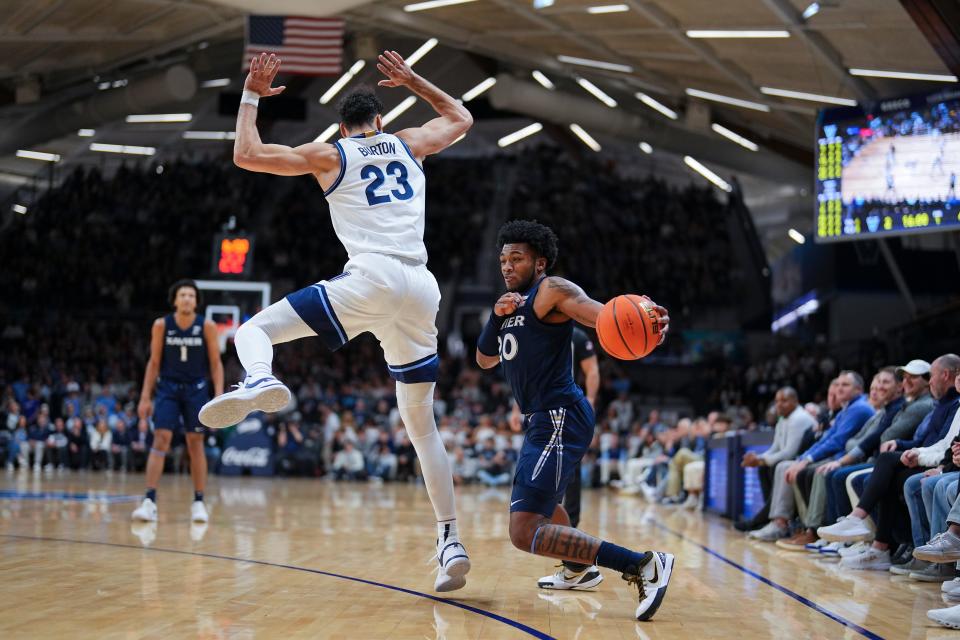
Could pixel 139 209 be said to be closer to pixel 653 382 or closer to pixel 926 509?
pixel 653 382

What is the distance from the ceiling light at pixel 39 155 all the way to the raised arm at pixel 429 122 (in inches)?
996

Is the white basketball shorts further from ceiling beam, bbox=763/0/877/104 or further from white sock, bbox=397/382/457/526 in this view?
ceiling beam, bbox=763/0/877/104

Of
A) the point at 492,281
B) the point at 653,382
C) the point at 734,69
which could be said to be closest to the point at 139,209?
the point at 492,281

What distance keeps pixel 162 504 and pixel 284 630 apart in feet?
24.5

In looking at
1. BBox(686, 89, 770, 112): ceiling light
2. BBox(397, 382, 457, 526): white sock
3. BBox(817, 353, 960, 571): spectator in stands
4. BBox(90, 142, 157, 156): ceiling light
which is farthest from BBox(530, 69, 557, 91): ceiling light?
BBox(397, 382, 457, 526): white sock

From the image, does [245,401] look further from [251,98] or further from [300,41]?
[300,41]

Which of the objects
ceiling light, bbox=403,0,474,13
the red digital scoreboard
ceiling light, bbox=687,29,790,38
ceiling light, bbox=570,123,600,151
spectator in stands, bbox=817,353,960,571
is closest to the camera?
spectator in stands, bbox=817,353,960,571

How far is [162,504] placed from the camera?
10.9 meters

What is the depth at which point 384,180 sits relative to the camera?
4883mm

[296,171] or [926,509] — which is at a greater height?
[296,171]

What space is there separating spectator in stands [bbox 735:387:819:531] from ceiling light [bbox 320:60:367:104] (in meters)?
17.9

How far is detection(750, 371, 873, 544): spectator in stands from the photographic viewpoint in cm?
826

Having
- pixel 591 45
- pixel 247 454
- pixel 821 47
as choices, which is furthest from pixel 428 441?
pixel 591 45

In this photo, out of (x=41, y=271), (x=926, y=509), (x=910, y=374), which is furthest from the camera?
(x=41, y=271)
